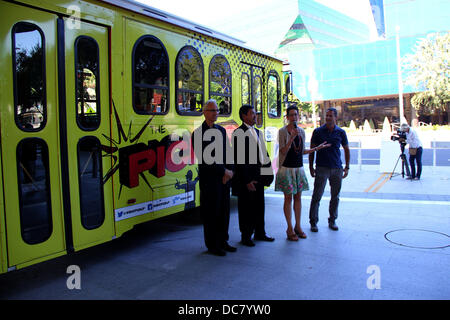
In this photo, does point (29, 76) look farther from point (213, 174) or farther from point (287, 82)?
point (287, 82)

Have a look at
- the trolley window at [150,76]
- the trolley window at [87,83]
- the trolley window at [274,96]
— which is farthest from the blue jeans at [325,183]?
the trolley window at [87,83]

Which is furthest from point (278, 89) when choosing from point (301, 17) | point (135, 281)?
point (301, 17)

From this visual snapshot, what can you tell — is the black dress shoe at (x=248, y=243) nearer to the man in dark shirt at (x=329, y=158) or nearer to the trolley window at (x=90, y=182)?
the man in dark shirt at (x=329, y=158)

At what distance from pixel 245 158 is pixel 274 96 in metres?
3.64

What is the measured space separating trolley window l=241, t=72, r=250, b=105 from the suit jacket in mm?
2124

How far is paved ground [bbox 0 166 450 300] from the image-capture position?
411 centimetres

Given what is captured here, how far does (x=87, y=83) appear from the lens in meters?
4.55

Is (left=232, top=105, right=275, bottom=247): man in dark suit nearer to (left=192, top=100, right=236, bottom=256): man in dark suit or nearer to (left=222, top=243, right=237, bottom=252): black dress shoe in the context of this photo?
(left=192, top=100, right=236, bottom=256): man in dark suit

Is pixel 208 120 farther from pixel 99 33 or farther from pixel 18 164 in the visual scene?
pixel 18 164

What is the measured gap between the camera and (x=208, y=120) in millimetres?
5121

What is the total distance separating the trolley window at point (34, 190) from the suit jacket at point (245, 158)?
2.46 metres

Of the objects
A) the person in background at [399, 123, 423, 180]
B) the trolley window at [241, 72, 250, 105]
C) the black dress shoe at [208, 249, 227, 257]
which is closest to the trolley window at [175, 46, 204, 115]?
the trolley window at [241, 72, 250, 105]

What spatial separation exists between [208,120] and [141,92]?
0.99 m

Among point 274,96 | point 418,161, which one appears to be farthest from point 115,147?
point 418,161
